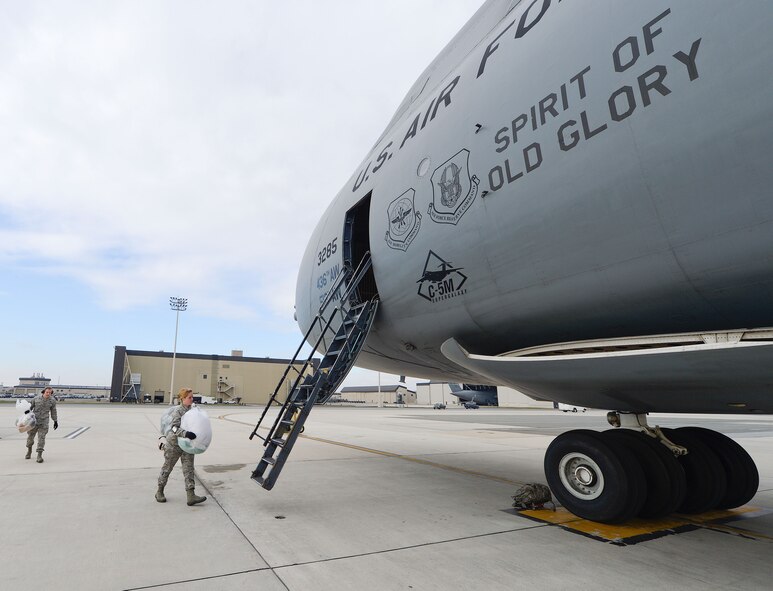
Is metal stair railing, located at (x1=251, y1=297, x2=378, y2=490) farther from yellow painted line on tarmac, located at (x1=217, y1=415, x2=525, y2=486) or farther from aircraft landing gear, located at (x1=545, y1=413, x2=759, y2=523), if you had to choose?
yellow painted line on tarmac, located at (x1=217, y1=415, x2=525, y2=486)

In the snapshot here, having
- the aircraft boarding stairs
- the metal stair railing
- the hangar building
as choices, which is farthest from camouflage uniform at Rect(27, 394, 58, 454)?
the hangar building

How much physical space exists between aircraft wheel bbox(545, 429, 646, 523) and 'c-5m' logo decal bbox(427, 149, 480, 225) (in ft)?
9.25

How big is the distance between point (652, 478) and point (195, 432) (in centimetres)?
549

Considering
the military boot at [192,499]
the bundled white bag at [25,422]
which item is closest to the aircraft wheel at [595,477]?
the military boot at [192,499]

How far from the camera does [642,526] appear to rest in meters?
5.33

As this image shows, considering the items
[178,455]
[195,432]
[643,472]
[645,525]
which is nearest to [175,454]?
[178,455]

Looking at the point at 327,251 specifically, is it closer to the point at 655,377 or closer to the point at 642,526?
the point at 655,377

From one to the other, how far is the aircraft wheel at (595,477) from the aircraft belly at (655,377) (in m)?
0.54

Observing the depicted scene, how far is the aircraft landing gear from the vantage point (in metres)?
4.95

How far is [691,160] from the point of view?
334cm

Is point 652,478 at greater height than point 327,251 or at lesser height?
lesser

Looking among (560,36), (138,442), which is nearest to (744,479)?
(560,36)

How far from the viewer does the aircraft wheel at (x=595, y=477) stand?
16.1ft

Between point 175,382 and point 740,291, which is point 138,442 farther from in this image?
point 175,382
